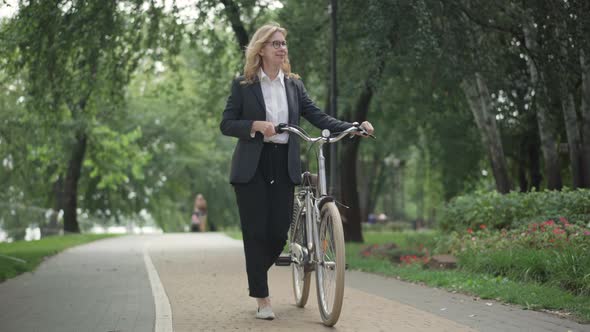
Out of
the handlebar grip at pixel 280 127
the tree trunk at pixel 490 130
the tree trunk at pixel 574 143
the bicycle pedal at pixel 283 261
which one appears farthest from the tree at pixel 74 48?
the handlebar grip at pixel 280 127

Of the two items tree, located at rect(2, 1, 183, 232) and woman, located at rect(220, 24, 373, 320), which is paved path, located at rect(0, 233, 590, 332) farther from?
tree, located at rect(2, 1, 183, 232)

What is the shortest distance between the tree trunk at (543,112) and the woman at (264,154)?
7.13 m

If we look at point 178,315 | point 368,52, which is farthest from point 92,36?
point 178,315

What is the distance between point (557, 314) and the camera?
7133mm

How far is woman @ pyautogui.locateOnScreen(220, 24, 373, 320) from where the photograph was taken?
270 inches

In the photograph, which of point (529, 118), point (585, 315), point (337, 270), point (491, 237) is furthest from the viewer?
point (529, 118)

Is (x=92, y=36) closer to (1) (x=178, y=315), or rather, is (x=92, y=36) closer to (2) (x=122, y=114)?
(2) (x=122, y=114)

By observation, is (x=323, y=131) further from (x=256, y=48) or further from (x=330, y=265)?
(x=330, y=265)

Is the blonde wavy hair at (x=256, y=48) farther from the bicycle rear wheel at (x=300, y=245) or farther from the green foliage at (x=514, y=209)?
the green foliage at (x=514, y=209)

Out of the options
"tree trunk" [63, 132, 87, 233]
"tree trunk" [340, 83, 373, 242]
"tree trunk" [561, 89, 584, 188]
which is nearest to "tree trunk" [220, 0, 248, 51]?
"tree trunk" [340, 83, 373, 242]

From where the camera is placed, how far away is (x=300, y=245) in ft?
23.1

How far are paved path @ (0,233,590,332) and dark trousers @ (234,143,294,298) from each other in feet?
1.41

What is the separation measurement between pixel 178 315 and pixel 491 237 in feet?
20.9

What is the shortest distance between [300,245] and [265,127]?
1.11 meters
